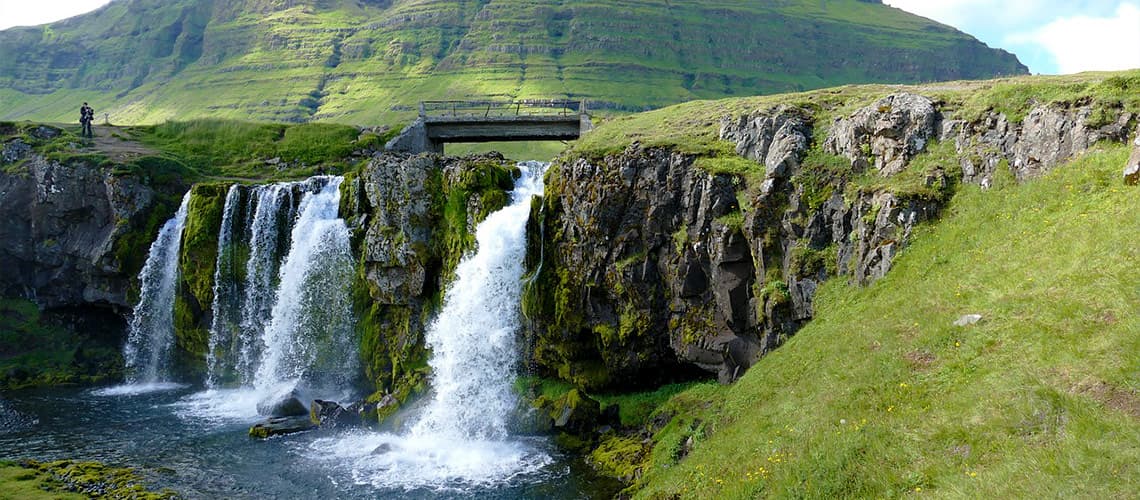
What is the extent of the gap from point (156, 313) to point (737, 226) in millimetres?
40093

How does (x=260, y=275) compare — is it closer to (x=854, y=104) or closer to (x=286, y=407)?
(x=286, y=407)

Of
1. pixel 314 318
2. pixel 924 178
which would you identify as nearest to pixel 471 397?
pixel 314 318

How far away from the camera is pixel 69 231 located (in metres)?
50.8

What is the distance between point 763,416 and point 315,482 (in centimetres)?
1740

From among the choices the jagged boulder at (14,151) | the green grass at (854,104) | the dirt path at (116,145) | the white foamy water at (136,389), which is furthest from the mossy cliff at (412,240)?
the jagged boulder at (14,151)

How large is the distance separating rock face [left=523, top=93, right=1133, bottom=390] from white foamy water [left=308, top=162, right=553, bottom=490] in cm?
153

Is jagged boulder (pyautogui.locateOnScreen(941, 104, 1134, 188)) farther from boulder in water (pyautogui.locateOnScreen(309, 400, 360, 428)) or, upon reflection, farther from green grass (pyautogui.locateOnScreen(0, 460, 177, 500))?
green grass (pyautogui.locateOnScreen(0, 460, 177, 500))

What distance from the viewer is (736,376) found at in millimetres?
30641

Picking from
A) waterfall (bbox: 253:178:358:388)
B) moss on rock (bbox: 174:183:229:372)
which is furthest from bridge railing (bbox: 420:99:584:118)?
moss on rock (bbox: 174:183:229:372)

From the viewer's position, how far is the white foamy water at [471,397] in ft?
92.5

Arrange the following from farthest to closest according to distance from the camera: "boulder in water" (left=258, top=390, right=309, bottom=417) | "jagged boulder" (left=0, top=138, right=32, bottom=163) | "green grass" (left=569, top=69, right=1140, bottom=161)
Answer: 1. "jagged boulder" (left=0, top=138, right=32, bottom=163)
2. "boulder in water" (left=258, top=390, right=309, bottom=417)
3. "green grass" (left=569, top=69, right=1140, bottom=161)

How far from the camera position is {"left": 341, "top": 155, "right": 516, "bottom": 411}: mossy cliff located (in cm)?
3769

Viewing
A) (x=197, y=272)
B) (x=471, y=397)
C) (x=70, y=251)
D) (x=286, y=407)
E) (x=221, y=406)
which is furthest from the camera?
(x=70, y=251)

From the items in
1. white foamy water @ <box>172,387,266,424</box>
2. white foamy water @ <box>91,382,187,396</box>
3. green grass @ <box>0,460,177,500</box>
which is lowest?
white foamy water @ <box>91,382,187,396</box>
